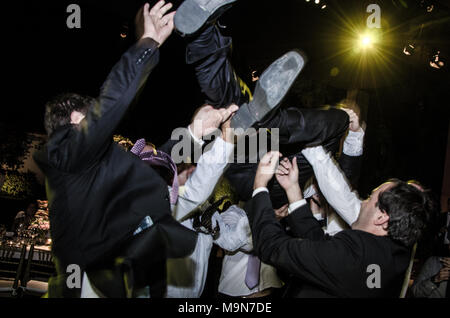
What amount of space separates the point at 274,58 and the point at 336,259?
4679mm

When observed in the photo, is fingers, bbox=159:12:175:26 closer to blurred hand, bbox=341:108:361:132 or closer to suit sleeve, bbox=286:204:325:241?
suit sleeve, bbox=286:204:325:241

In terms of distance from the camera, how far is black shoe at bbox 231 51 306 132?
4.84 feet

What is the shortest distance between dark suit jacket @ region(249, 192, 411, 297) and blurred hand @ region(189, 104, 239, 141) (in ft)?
1.57

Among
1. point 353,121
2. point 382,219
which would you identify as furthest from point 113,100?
point 353,121

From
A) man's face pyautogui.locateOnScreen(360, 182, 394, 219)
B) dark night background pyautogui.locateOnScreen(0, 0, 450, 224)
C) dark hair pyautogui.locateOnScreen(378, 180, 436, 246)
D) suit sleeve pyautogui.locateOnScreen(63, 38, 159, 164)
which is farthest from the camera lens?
dark night background pyautogui.locateOnScreen(0, 0, 450, 224)

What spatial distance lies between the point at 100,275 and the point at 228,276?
1.64 m

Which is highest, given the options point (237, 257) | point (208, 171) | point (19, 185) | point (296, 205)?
point (19, 185)

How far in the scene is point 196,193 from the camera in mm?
1664

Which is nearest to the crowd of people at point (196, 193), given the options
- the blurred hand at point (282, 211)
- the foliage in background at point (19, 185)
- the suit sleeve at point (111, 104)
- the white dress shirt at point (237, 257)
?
the suit sleeve at point (111, 104)

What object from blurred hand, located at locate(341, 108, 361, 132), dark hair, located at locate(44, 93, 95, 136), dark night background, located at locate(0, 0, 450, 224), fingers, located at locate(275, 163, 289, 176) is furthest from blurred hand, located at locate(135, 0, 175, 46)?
dark night background, located at locate(0, 0, 450, 224)

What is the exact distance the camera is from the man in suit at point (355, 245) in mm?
1348

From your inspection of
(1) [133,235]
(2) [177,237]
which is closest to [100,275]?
(1) [133,235]

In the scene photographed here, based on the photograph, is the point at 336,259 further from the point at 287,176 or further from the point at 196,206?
the point at 196,206

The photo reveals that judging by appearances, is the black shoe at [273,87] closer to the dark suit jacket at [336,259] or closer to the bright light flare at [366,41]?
the dark suit jacket at [336,259]
